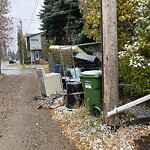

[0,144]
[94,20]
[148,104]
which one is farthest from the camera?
[94,20]

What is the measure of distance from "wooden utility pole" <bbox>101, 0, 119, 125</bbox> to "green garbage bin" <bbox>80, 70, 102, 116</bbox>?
61cm

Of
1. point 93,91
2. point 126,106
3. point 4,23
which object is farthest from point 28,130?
point 4,23

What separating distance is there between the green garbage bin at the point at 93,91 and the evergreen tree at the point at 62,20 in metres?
9.07

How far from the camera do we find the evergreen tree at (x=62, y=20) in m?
16.2

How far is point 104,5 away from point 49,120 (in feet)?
11.1

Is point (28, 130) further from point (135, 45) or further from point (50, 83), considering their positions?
point (50, 83)

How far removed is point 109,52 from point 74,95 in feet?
7.98

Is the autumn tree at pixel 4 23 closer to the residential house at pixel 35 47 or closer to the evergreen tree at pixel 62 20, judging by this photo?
the evergreen tree at pixel 62 20

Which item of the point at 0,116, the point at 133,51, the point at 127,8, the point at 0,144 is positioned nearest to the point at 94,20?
the point at 127,8

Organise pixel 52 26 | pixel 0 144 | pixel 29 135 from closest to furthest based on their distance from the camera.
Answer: pixel 0 144 < pixel 29 135 < pixel 52 26

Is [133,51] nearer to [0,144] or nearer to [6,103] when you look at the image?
[0,144]

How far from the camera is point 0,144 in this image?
5.23 m

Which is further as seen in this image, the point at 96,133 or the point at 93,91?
the point at 93,91

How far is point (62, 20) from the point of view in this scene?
59.3 feet
